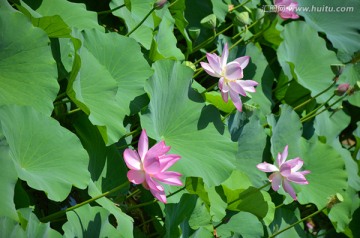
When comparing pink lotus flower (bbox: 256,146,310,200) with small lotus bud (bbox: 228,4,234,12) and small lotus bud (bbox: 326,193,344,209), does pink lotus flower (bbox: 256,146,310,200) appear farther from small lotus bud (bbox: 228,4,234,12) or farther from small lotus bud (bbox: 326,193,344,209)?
small lotus bud (bbox: 228,4,234,12)

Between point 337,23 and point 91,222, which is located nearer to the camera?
point 91,222

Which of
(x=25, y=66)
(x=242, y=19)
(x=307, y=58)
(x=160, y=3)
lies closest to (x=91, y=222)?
(x=25, y=66)

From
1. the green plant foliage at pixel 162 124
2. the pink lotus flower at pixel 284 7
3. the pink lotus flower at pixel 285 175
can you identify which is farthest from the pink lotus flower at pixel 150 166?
the pink lotus flower at pixel 284 7

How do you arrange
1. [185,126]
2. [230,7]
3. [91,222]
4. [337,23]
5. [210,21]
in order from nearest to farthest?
[91,222] < [185,126] < [210,21] < [230,7] < [337,23]

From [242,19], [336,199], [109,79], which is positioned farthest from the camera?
[242,19]

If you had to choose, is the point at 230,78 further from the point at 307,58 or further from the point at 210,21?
the point at 307,58

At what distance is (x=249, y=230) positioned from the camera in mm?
1852

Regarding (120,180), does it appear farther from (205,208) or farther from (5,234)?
(5,234)

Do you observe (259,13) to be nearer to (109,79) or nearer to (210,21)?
(210,21)

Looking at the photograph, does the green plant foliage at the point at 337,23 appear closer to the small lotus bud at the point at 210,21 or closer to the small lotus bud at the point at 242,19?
the small lotus bud at the point at 242,19

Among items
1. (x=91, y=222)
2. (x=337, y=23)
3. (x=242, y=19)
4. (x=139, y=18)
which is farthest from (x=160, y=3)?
(x=337, y=23)

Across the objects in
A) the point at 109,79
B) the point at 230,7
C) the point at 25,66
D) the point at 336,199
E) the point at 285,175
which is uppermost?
the point at 25,66

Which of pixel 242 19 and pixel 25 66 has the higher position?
pixel 25 66

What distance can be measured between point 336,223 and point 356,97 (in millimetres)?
A: 627
